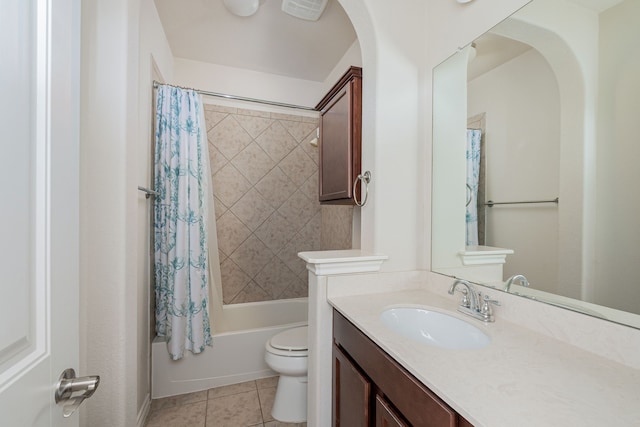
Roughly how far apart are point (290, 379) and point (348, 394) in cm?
70

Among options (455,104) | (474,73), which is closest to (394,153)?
(455,104)

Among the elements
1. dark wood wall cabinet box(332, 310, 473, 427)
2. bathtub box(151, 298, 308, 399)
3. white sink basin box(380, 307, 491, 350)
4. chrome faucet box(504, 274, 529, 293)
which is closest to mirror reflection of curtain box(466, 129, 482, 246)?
chrome faucet box(504, 274, 529, 293)

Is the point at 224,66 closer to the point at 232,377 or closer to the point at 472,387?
the point at 232,377

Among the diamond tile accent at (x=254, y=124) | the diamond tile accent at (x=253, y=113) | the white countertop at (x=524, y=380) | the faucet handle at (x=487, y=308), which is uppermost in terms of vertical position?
the diamond tile accent at (x=253, y=113)

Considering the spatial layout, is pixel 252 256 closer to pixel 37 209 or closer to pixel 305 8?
pixel 305 8

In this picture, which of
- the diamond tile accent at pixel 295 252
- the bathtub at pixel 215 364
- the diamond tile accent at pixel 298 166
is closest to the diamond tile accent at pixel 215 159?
the diamond tile accent at pixel 298 166

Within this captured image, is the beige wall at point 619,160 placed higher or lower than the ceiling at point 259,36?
lower

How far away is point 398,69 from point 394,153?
0.41 m

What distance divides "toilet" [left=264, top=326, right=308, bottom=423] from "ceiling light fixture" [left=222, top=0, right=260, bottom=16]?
210 centimetres

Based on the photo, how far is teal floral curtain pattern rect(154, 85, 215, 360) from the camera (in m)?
1.68

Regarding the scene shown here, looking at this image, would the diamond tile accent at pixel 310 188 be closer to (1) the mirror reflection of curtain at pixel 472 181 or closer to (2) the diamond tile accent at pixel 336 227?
(2) the diamond tile accent at pixel 336 227

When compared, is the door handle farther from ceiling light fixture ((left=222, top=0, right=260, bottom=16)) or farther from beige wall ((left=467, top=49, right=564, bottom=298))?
ceiling light fixture ((left=222, top=0, right=260, bottom=16))

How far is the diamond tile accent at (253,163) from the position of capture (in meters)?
2.49

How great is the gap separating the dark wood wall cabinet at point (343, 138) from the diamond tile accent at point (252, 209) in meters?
1.14
